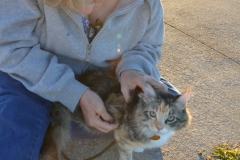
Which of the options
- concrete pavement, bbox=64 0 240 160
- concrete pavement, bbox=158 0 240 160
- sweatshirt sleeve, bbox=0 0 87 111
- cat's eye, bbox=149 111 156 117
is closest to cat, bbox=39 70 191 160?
cat's eye, bbox=149 111 156 117

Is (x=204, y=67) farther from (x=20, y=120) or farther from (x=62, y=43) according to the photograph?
(x=20, y=120)

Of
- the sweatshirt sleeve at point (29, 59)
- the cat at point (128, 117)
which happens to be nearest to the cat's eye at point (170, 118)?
the cat at point (128, 117)

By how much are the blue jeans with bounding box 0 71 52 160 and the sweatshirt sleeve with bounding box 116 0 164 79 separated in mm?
587

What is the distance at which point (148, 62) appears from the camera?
1941 millimetres

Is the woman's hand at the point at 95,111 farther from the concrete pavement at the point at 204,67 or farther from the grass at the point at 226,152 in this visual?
the grass at the point at 226,152

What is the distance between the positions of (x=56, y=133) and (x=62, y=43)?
564 millimetres

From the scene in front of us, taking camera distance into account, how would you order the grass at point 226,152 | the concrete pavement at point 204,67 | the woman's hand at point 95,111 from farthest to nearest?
1. the concrete pavement at point 204,67
2. the grass at point 226,152
3. the woman's hand at point 95,111

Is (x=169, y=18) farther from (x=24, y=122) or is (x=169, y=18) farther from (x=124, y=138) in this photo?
(x=24, y=122)

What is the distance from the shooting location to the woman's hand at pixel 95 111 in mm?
1714

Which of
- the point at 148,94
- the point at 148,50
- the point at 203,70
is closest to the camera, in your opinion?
the point at 148,94

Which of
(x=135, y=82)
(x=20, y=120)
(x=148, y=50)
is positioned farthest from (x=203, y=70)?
(x=20, y=120)

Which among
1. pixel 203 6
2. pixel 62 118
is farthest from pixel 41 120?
pixel 203 6

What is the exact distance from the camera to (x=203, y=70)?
2973mm

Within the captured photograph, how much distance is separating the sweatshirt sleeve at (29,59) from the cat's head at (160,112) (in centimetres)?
37
